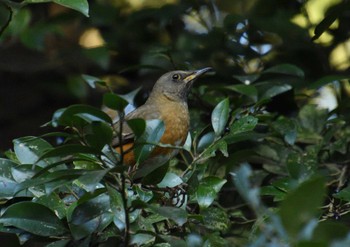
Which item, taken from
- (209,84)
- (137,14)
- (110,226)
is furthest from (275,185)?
(137,14)

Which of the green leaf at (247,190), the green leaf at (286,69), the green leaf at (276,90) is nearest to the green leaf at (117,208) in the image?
the green leaf at (247,190)

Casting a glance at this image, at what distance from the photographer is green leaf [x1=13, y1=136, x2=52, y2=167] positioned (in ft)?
12.4

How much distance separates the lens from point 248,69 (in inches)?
228

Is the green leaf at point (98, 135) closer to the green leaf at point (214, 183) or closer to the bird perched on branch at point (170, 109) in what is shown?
the green leaf at point (214, 183)

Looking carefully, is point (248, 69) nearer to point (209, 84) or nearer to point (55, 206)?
point (209, 84)

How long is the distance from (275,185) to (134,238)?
973mm

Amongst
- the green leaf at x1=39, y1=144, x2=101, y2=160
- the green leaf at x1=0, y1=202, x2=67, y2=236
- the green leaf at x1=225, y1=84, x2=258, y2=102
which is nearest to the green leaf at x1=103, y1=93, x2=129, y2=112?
the green leaf at x1=39, y1=144, x2=101, y2=160

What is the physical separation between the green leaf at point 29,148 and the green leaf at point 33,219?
1.30 feet

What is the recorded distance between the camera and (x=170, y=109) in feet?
16.8

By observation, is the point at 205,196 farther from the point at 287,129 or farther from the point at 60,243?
the point at 287,129

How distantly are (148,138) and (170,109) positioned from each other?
1.85m

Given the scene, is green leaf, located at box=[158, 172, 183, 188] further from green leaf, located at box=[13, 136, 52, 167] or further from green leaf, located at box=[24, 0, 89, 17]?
green leaf, located at box=[24, 0, 89, 17]

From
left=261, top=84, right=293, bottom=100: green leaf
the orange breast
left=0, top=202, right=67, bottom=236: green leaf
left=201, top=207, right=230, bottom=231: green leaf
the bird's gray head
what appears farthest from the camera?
the bird's gray head

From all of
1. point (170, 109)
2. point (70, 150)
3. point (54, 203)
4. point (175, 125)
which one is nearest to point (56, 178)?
point (70, 150)
